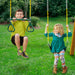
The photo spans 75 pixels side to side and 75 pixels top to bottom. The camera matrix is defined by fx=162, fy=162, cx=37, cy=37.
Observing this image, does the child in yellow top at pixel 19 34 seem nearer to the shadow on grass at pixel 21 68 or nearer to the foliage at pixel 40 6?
the shadow on grass at pixel 21 68

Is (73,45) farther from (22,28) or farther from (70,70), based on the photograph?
(22,28)

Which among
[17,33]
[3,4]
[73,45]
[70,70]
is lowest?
[70,70]

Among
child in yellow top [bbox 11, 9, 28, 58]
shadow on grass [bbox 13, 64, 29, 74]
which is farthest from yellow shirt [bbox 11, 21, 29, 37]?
shadow on grass [bbox 13, 64, 29, 74]

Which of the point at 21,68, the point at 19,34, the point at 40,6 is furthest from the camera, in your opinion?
the point at 40,6

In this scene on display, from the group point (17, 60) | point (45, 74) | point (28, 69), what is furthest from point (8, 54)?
point (45, 74)

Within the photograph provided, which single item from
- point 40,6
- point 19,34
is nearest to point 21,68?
point 19,34

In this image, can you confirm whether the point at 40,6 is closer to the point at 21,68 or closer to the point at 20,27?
the point at 21,68

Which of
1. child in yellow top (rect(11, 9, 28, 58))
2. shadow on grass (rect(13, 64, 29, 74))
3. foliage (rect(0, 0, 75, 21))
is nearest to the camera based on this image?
child in yellow top (rect(11, 9, 28, 58))

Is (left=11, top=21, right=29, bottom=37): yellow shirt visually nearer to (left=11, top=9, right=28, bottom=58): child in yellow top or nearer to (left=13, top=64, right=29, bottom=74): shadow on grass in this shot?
(left=11, top=9, right=28, bottom=58): child in yellow top

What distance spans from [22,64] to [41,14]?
69.4 feet

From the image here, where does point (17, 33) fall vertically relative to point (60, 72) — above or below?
above

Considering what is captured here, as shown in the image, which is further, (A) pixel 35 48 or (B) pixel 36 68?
(A) pixel 35 48

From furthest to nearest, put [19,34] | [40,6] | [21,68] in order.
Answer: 1. [40,6]
2. [21,68]
3. [19,34]

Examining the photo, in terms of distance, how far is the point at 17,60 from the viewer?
5.82 metres
